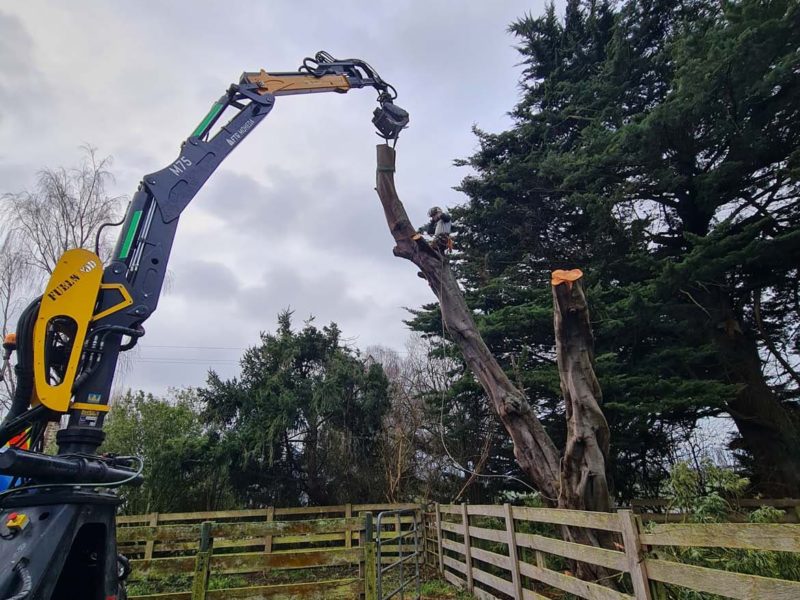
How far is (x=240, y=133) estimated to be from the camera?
13.5ft

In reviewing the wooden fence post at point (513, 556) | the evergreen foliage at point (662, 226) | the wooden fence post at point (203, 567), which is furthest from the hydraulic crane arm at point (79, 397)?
A: the evergreen foliage at point (662, 226)

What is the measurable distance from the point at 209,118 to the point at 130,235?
1478 millimetres

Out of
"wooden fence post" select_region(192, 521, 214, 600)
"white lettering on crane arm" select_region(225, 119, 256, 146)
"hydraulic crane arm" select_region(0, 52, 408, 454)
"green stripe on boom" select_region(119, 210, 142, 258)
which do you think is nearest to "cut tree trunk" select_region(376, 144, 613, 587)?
"white lettering on crane arm" select_region(225, 119, 256, 146)

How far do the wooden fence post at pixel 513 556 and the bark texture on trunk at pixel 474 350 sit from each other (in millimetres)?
466

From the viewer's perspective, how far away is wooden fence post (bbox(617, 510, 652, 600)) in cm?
252

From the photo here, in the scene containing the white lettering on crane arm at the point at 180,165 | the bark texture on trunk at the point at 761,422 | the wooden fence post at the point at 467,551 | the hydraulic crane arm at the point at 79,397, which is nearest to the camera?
the hydraulic crane arm at the point at 79,397

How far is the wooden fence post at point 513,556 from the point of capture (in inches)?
161

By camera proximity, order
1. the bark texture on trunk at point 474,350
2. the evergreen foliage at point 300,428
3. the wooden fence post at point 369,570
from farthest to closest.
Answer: the evergreen foliage at point 300,428
the bark texture on trunk at point 474,350
the wooden fence post at point 369,570

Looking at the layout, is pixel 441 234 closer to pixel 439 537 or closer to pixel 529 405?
pixel 529 405

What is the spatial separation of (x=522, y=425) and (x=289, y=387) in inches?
289

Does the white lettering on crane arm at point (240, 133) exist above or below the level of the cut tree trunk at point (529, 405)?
above

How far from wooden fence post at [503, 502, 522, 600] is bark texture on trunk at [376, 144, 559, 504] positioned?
1.53ft

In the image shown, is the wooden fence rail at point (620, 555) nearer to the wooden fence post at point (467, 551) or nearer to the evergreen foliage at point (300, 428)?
the wooden fence post at point (467, 551)

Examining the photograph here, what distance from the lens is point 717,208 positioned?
8.19 m
